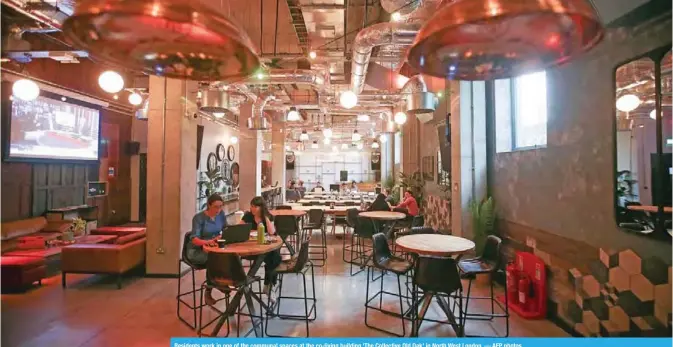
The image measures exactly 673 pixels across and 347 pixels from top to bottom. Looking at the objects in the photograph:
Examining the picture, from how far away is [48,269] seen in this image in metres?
5.24

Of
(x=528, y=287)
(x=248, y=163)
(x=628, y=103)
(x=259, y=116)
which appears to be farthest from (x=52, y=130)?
(x=628, y=103)

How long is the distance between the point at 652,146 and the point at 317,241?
6.26m

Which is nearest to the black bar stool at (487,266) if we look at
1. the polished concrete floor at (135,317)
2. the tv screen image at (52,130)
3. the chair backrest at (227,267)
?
the polished concrete floor at (135,317)

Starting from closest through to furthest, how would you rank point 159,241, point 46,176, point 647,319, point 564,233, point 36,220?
point 647,319
point 564,233
point 159,241
point 36,220
point 46,176

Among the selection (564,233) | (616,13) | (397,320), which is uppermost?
(616,13)

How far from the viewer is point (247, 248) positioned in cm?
331

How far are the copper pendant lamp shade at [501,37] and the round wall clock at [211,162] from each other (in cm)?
918

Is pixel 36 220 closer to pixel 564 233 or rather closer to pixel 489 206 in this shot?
pixel 489 206

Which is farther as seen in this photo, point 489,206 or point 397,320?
point 489,206

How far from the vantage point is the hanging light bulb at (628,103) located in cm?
261

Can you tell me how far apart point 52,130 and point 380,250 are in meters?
7.08

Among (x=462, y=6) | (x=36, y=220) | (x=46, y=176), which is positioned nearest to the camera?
(x=462, y=6)

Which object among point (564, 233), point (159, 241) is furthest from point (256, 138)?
point (564, 233)

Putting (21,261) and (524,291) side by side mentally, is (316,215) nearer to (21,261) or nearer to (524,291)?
(524,291)
